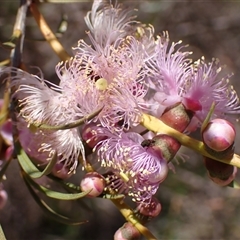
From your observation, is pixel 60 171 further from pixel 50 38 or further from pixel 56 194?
pixel 50 38

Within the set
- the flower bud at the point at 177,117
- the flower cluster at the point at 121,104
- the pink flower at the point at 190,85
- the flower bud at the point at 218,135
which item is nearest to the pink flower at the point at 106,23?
the flower cluster at the point at 121,104

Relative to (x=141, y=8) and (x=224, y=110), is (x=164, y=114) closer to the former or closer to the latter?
(x=224, y=110)

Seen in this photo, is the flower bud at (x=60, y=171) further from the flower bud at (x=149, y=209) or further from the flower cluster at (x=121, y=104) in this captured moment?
the flower bud at (x=149, y=209)

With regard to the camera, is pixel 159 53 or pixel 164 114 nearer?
pixel 164 114

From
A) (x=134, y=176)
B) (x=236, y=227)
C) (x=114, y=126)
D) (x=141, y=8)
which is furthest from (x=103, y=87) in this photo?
(x=236, y=227)

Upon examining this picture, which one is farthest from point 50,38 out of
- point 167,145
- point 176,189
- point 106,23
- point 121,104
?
point 176,189
